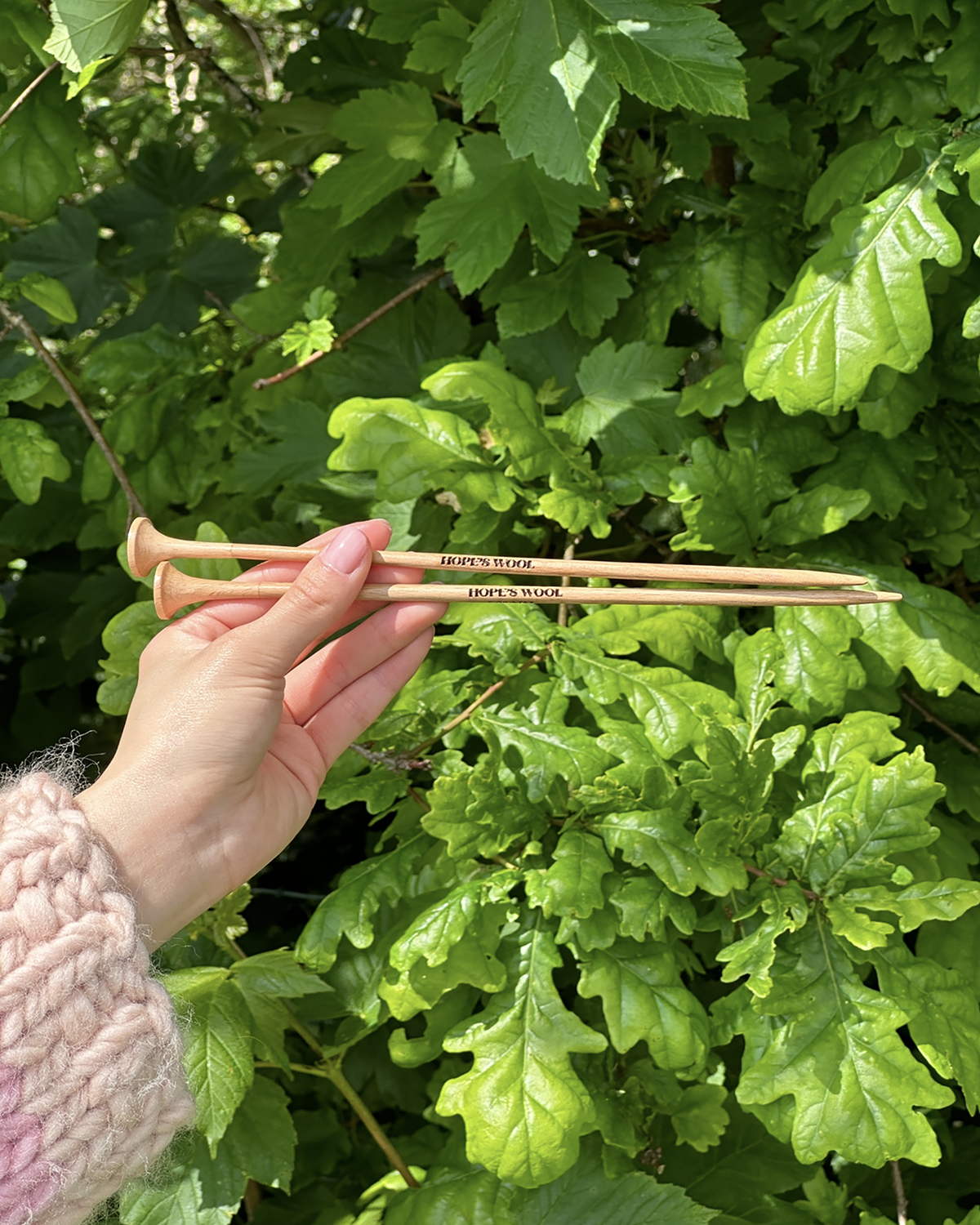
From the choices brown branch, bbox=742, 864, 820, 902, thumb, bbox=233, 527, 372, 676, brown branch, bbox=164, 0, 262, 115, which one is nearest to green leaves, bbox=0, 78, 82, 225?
brown branch, bbox=164, 0, 262, 115

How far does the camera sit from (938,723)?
142cm

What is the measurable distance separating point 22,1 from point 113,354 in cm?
49

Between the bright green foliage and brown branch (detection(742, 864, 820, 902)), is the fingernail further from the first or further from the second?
brown branch (detection(742, 864, 820, 902))

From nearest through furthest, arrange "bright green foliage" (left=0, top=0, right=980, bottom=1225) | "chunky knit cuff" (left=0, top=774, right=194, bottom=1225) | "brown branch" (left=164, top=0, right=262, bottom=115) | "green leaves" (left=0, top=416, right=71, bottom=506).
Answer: "chunky knit cuff" (left=0, top=774, right=194, bottom=1225)
"bright green foliage" (left=0, top=0, right=980, bottom=1225)
"green leaves" (left=0, top=416, right=71, bottom=506)
"brown branch" (left=164, top=0, right=262, bottom=115)

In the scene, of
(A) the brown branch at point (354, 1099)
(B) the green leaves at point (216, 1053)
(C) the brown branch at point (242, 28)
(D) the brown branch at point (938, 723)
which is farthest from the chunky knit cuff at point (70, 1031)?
(C) the brown branch at point (242, 28)

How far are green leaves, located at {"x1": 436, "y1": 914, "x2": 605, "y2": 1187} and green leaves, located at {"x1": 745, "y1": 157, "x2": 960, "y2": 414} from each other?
26.4 inches

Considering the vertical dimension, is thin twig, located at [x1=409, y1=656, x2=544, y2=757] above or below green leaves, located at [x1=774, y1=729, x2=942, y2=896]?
above

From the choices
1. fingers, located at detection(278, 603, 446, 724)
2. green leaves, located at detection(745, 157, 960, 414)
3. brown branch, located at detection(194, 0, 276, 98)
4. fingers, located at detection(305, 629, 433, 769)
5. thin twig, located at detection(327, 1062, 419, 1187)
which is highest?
brown branch, located at detection(194, 0, 276, 98)

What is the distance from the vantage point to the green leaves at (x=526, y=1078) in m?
1.10

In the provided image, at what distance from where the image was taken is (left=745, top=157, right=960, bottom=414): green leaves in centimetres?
115

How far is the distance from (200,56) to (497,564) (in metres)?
1.40

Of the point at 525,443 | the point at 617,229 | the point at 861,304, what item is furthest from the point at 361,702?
the point at 617,229

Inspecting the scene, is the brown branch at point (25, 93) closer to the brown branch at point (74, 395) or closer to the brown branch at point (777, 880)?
the brown branch at point (74, 395)

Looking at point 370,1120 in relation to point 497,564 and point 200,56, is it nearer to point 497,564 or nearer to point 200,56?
point 497,564
